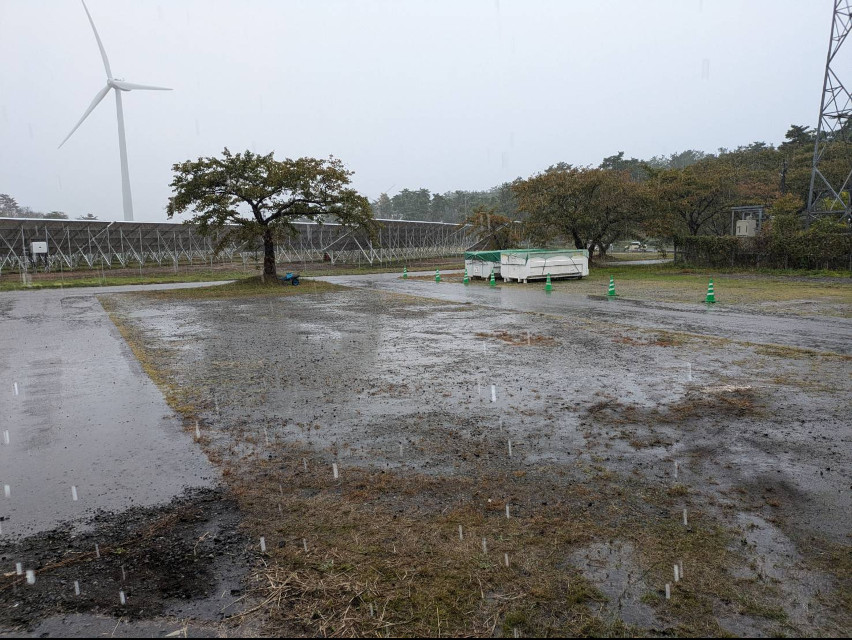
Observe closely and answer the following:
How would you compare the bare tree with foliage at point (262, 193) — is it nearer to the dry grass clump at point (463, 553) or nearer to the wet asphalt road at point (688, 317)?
the wet asphalt road at point (688, 317)

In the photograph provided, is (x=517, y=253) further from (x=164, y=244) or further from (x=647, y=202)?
(x=164, y=244)

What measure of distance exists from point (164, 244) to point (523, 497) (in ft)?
187

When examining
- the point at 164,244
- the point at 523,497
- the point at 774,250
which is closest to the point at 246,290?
the point at 523,497

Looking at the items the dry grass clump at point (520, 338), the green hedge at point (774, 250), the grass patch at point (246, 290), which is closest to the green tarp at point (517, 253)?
the grass patch at point (246, 290)

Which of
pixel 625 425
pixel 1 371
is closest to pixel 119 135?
pixel 1 371

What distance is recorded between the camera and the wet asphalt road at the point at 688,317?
10875 mm

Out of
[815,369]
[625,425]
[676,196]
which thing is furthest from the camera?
[676,196]

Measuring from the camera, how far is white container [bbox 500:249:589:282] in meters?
27.9

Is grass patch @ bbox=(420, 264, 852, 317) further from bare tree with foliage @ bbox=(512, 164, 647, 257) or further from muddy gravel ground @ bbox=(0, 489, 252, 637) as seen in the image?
muddy gravel ground @ bbox=(0, 489, 252, 637)

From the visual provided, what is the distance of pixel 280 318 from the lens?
16.2 metres

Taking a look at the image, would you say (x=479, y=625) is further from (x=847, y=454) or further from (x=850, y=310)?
(x=850, y=310)

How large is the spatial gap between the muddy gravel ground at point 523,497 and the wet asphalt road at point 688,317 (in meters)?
1.81

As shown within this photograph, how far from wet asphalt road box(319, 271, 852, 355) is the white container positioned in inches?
186

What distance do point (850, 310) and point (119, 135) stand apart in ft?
201
